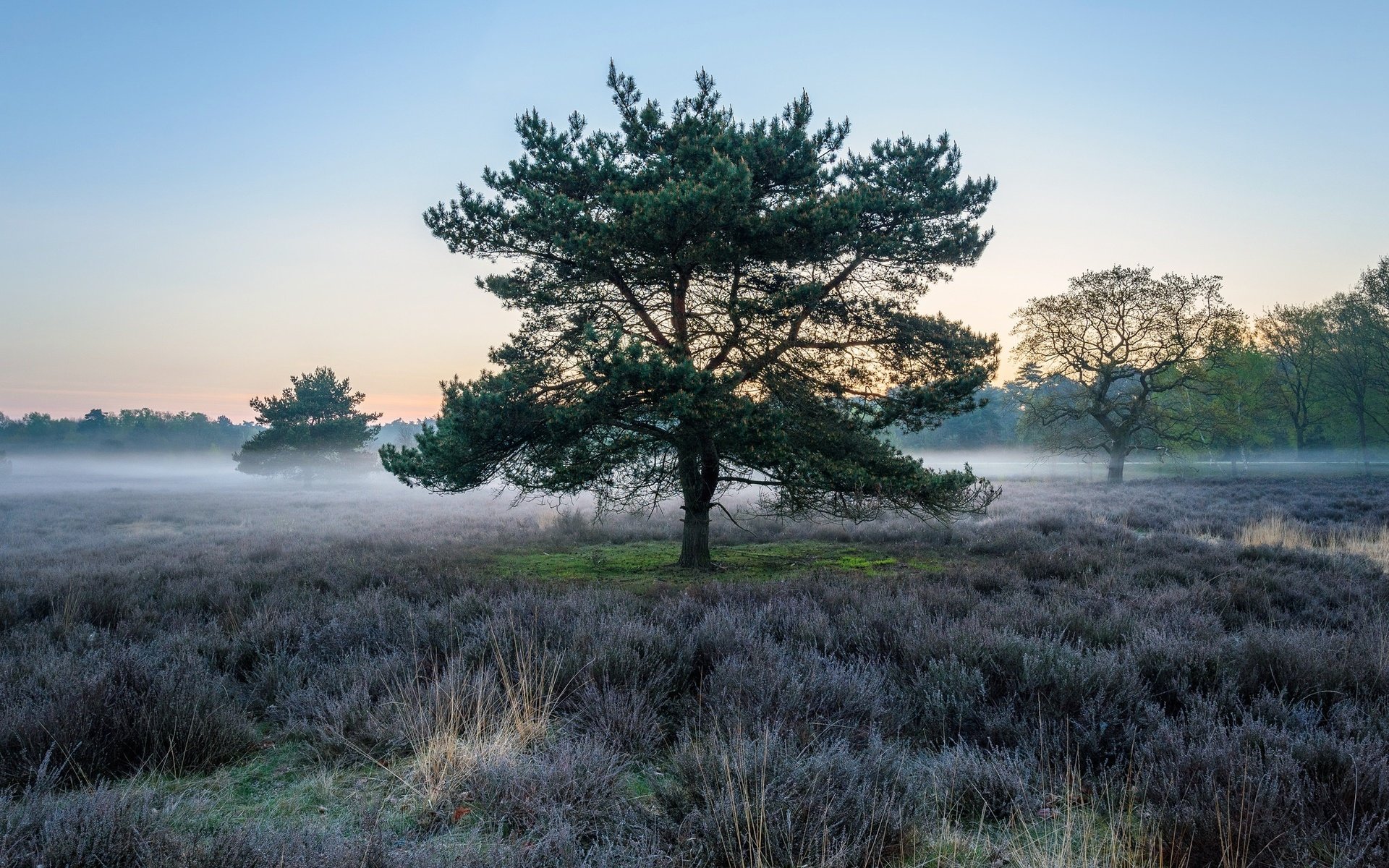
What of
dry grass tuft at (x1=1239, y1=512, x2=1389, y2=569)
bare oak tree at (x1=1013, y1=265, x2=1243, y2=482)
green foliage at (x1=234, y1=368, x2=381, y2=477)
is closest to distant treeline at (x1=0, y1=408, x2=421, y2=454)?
green foliage at (x1=234, y1=368, x2=381, y2=477)

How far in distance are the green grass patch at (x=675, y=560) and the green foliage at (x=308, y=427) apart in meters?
37.9

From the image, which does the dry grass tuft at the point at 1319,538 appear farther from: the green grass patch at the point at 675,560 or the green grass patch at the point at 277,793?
the green grass patch at the point at 277,793

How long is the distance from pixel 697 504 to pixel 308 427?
42.6 meters

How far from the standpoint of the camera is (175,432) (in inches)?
4424

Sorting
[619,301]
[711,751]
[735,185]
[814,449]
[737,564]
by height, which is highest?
[735,185]

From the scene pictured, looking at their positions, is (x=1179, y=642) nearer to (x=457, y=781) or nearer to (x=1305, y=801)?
(x=1305, y=801)

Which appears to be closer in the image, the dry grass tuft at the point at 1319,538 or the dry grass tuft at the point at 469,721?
the dry grass tuft at the point at 469,721

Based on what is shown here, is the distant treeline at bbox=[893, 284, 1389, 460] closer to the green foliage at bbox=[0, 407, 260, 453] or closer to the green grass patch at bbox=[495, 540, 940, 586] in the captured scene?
the green grass patch at bbox=[495, 540, 940, 586]

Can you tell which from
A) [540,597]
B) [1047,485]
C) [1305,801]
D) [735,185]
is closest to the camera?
[1305,801]

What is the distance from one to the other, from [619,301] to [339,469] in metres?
48.7

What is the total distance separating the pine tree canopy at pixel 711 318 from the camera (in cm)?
935

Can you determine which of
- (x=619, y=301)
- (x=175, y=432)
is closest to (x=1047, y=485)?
(x=619, y=301)

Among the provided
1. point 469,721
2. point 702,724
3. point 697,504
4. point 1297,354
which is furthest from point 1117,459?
point 469,721

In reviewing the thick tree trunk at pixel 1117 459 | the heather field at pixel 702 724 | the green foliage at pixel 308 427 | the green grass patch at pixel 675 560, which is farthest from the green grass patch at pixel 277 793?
the green foliage at pixel 308 427
